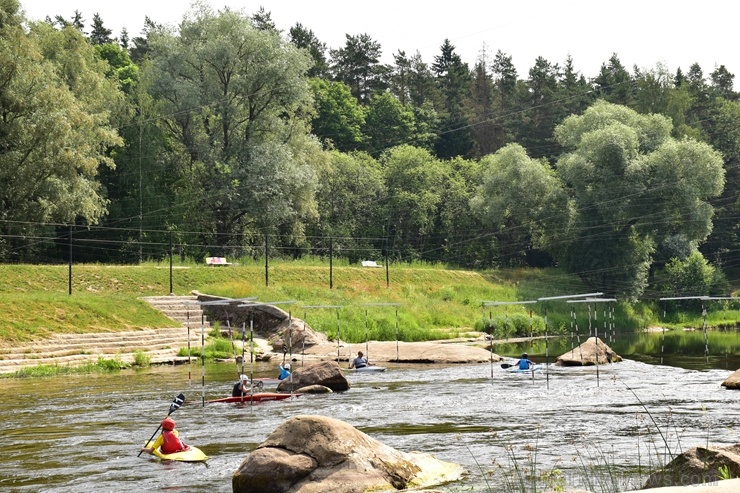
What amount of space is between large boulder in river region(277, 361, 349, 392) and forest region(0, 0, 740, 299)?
26779mm

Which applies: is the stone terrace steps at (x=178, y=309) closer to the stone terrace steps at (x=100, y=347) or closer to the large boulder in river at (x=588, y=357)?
the stone terrace steps at (x=100, y=347)

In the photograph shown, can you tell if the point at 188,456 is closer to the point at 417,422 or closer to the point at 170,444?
the point at 170,444

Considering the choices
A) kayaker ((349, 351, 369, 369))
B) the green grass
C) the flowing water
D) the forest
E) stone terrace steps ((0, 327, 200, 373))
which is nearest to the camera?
the flowing water

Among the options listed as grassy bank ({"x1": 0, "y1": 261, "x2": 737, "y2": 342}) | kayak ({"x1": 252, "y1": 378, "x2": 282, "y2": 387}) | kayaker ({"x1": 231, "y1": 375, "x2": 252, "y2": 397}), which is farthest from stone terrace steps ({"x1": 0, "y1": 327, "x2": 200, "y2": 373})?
kayaker ({"x1": 231, "y1": 375, "x2": 252, "y2": 397})

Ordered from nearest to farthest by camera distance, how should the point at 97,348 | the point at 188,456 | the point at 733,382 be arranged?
the point at 188,456 → the point at 733,382 → the point at 97,348

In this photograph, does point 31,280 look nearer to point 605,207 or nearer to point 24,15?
point 24,15

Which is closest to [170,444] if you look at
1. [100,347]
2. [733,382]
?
[733,382]

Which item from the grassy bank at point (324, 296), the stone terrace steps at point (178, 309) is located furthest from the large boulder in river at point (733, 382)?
the stone terrace steps at point (178, 309)

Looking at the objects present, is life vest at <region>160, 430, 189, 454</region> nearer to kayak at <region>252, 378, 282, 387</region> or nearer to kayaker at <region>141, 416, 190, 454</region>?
kayaker at <region>141, 416, 190, 454</region>

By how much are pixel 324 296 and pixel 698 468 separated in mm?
53175

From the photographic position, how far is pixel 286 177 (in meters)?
76.6

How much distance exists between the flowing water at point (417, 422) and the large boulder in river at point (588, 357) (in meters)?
1.94

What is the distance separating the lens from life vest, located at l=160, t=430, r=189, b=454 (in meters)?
22.2

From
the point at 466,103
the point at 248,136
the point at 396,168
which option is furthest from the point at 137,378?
the point at 466,103
